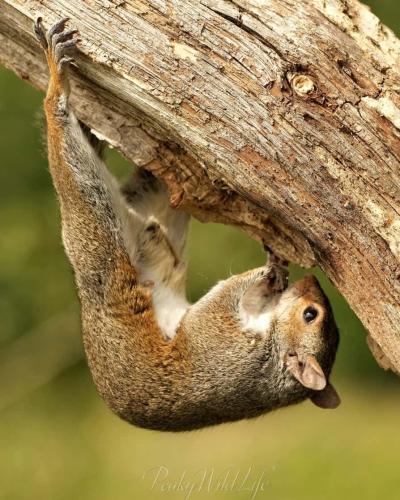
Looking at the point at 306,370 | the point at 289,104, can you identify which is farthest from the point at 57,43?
the point at 306,370

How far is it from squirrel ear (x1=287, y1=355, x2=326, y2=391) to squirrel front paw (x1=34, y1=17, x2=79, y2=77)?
1.68m

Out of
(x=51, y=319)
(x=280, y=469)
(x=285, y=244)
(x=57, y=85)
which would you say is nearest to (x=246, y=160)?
(x=285, y=244)

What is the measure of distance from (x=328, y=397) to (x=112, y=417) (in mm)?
4502

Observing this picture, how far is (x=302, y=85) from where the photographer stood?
14.6 feet

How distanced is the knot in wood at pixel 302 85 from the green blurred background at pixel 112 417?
2955 millimetres

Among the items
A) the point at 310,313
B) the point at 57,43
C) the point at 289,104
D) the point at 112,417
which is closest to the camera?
the point at 289,104

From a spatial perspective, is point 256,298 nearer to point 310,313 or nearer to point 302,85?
point 310,313

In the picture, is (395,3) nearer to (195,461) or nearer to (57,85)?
(195,461)

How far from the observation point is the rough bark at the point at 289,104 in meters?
4.44

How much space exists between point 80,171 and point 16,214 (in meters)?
6.02

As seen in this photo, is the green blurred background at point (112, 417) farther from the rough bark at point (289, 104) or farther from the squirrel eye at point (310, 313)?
the squirrel eye at point (310, 313)

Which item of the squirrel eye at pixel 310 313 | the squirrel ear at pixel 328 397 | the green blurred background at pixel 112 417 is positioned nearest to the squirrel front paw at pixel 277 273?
the squirrel eye at pixel 310 313

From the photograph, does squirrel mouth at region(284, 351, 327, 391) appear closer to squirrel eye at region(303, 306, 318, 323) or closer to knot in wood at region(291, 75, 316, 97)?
squirrel eye at region(303, 306, 318, 323)

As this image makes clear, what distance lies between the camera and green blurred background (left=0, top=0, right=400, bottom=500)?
8039 millimetres
